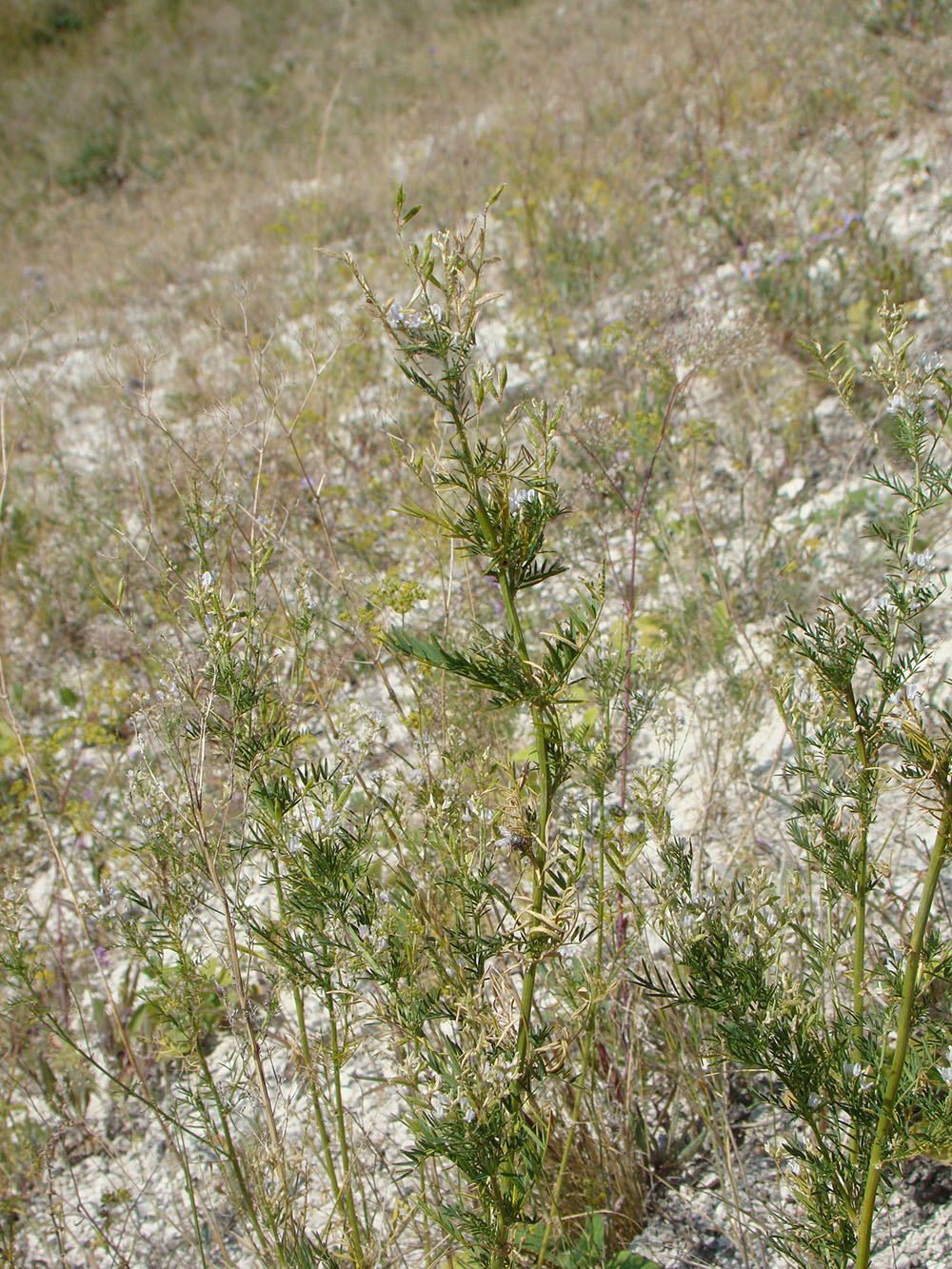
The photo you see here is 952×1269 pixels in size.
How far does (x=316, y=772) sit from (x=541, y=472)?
58cm

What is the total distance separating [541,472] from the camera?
115 cm

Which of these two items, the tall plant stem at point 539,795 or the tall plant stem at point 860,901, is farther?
the tall plant stem at point 860,901

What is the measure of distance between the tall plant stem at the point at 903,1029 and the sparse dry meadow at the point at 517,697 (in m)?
0.01

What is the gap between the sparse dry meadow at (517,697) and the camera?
4.08 feet

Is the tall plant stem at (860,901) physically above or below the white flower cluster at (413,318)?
below

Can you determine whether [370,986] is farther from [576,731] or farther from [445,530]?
[445,530]

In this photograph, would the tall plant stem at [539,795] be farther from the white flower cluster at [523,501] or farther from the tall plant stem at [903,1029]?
the tall plant stem at [903,1029]

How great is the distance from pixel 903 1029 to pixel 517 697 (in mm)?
610

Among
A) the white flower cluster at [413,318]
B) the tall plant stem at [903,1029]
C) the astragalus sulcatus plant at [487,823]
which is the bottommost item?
the tall plant stem at [903,1029]

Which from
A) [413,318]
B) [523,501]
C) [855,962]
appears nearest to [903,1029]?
[855,962]

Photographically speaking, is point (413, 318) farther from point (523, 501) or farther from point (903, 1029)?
point (903, 1029)

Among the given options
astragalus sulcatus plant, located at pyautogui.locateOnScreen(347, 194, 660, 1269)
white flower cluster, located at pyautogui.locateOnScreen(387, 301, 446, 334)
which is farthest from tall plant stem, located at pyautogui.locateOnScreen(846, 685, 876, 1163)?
white flower cluster, located at pyautogui.locateOnScreen(387, 301, 446, 334)

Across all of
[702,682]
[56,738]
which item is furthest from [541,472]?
[56,738]

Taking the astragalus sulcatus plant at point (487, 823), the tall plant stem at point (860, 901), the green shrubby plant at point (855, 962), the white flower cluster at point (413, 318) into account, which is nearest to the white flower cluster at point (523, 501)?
the astragalus sulcatus plant at point (487, 823)
